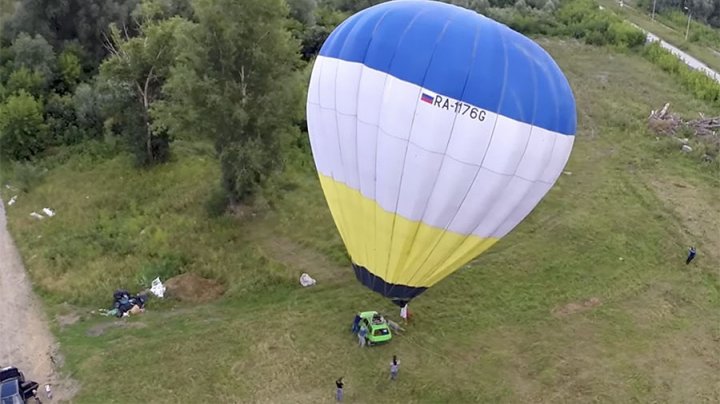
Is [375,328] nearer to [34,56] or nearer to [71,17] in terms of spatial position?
[34,56]

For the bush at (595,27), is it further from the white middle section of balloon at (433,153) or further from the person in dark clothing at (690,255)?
the white middle section of balloon at (433,153)

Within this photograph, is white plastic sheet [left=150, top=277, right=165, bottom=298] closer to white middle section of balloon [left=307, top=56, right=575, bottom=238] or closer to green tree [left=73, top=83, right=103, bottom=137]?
white middle section of balloon [left=307, top=56, right=575, bottom=238]

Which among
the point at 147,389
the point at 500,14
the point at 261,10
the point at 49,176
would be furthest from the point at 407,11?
the point at 500,14

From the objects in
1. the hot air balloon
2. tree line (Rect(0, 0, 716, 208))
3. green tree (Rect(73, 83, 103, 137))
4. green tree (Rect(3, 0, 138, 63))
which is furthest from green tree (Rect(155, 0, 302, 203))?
green tree (Rect(3, 0, 138, 63))

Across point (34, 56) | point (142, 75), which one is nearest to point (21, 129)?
point (34, 56)

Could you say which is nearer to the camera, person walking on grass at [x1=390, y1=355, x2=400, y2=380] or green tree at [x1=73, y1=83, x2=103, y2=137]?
person walking on grass at [x1=390, y1=355, x2=400, y2=380]

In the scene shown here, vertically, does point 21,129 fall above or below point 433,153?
below
